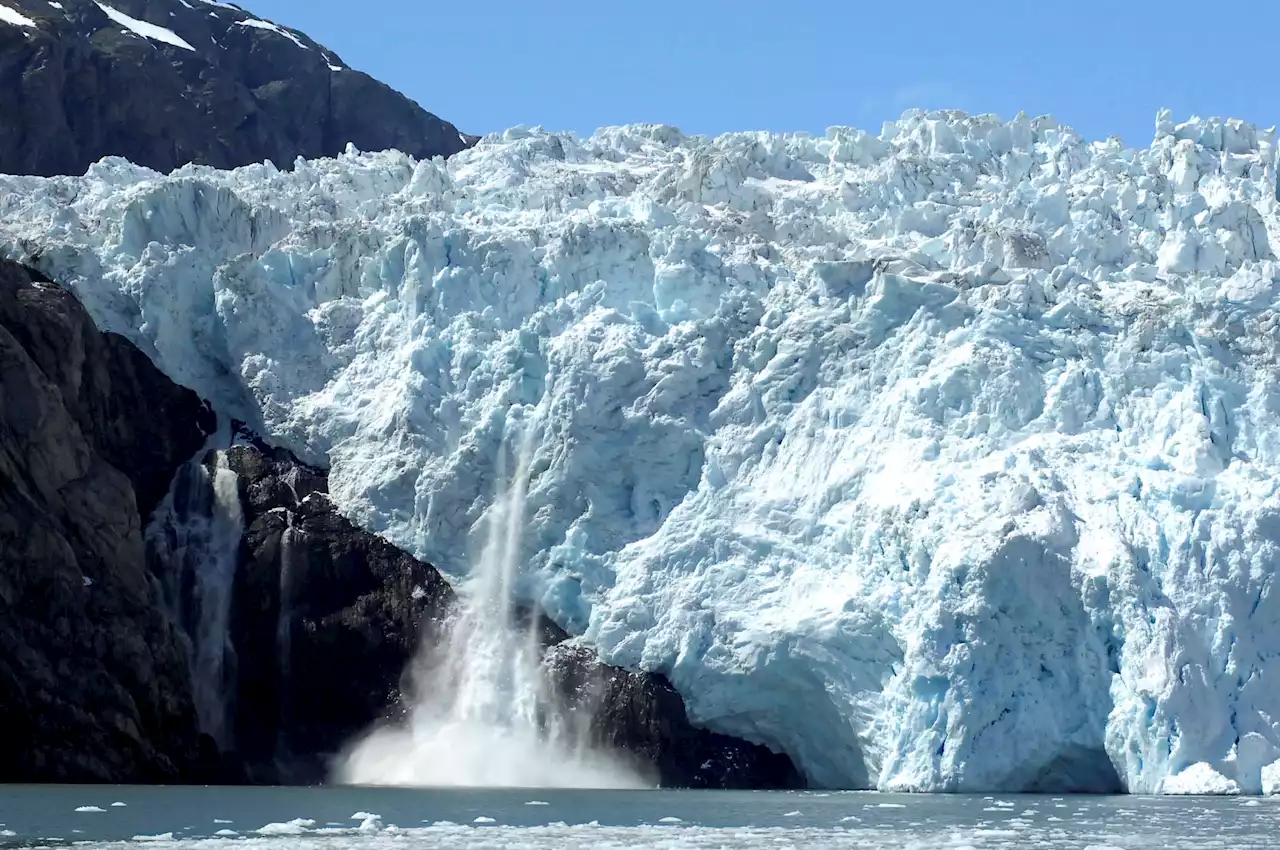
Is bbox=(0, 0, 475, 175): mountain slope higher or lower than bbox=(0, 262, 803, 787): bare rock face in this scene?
higher

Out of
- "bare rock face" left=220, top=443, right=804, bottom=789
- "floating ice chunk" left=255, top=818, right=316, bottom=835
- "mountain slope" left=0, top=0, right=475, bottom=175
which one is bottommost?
"floating ice chunk" left=255, top=818, right=316, bottom=835

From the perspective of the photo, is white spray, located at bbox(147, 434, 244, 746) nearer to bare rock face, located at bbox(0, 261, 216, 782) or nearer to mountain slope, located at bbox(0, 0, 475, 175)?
bare rock face, located at bbox(0, 261, 216, 782)

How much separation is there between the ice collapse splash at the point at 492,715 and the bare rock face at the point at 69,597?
352 cm

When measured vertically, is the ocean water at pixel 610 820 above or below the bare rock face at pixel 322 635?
below

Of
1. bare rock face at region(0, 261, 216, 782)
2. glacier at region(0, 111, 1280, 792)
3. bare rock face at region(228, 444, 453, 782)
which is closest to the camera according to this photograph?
glacier at region(0, 111, 1280, 792)

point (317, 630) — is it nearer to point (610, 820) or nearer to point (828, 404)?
point (828, 404)

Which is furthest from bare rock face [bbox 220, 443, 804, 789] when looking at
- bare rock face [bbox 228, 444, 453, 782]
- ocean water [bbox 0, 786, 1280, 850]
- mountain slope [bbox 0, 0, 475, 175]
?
mountain slope [bbox 0, 0, 475, 175]

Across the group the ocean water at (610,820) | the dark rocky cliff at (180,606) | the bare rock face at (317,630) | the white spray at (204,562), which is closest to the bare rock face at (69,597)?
the dark rocky cliff at (180,606)

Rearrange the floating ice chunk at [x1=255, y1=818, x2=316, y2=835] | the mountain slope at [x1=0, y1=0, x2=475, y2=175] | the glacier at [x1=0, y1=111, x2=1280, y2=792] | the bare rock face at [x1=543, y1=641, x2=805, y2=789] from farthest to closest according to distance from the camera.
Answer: the mountain slope at [x1=0, y1=0, x2=475, y2=175] < the bare rock face at [x1=543, y1=641, x2=805, y2=789] < the glacier at [x1=0, y1=111, x2=1280, y2=792] < the floating ice chunk at [x1=255, y1=818, x2=316, y2=835]

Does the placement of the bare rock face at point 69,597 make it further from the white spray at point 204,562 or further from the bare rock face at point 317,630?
the bare rock face at point 317,630

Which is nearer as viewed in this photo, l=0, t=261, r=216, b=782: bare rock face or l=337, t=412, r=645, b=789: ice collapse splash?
l=0, t=261, r=216, b=782: bare rock face

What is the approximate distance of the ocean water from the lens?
67.9 feet

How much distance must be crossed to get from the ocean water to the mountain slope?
1164 inches

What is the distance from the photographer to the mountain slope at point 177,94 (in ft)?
178
